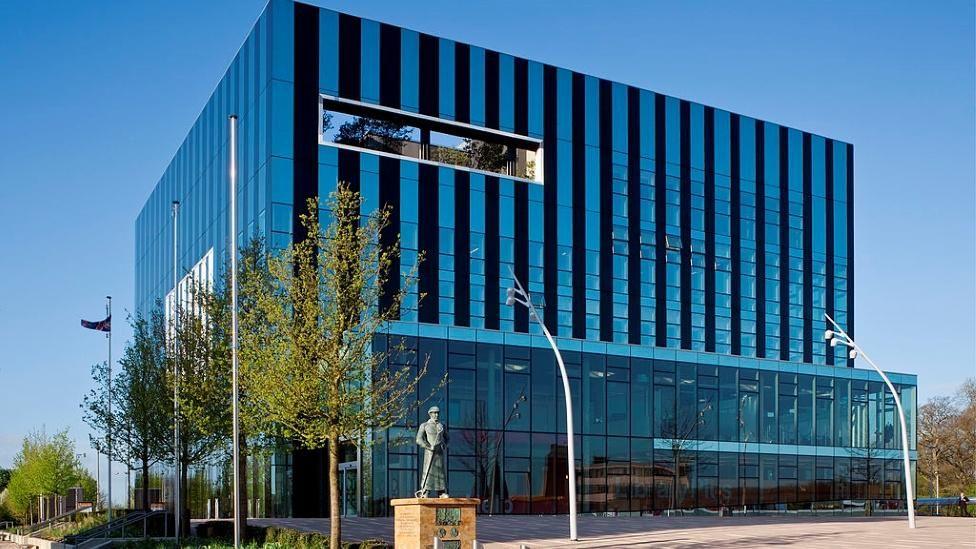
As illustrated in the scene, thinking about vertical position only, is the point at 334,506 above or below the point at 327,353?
below

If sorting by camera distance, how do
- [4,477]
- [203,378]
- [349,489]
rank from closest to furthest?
1. [203,378]
2. [349,489]
3. [4,477]

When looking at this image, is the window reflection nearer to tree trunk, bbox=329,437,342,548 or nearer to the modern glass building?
the modern glass building

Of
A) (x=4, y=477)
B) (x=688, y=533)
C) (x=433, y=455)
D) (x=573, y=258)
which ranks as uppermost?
(x=573, y=258)

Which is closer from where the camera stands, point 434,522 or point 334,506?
point 434,522

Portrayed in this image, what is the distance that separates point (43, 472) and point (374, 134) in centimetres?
4936

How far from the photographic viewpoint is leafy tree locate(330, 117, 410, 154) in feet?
177

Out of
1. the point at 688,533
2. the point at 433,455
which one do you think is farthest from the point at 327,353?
the point at 688,533

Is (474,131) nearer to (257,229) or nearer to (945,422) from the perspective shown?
(257,229)

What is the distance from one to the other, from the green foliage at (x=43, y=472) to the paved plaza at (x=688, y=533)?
50763mm

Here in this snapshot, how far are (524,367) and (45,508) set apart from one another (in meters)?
52.2

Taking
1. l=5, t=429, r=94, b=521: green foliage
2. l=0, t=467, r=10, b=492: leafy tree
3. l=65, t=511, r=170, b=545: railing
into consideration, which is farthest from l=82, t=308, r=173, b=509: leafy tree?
l=0, t=467, r=10, b=492: leafy tree

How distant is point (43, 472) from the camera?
8844 cm

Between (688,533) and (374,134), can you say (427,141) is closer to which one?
(374,134)

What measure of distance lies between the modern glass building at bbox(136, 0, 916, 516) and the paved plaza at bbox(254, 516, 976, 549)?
8.44 meters
